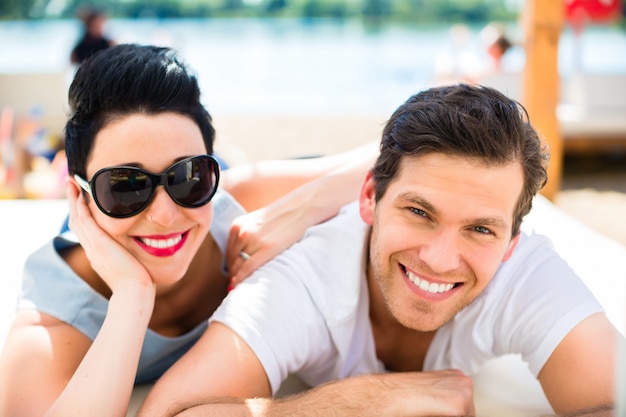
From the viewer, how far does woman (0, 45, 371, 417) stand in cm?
192

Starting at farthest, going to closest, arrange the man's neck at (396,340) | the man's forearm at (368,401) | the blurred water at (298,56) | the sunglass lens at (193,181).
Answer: the blurred water at (298,56) < the man's neck at (396,340) < the sunglass lens at (193,181) < the man's forearm at (368,401)

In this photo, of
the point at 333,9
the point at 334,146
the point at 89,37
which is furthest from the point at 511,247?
the point at 333,9

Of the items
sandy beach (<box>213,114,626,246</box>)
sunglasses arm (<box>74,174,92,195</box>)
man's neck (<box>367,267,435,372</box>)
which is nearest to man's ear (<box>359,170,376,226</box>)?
man's neck (<box>367,267,435,372</box>)

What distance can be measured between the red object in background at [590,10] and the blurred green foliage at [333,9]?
25.3 metres

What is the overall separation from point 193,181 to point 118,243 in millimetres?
323

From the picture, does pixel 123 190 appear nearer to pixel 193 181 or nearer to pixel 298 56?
pixel 193 181

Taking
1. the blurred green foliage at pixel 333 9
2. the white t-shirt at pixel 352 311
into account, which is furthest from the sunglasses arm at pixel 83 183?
the blurred green foliage at pixel 333 9

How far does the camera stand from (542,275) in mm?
2131

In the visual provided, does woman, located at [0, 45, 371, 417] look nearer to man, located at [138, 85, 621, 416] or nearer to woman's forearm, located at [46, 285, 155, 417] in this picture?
woman's forearm, located at [46, 285, 155, 417]

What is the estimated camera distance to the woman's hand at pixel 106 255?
207cm

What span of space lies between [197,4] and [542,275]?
38.0 meters

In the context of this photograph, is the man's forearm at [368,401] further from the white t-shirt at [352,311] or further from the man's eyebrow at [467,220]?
the man's eyebrow at [467,220]

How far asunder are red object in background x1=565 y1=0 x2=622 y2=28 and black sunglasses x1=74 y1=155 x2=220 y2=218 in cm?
950

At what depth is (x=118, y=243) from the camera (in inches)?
84.5
